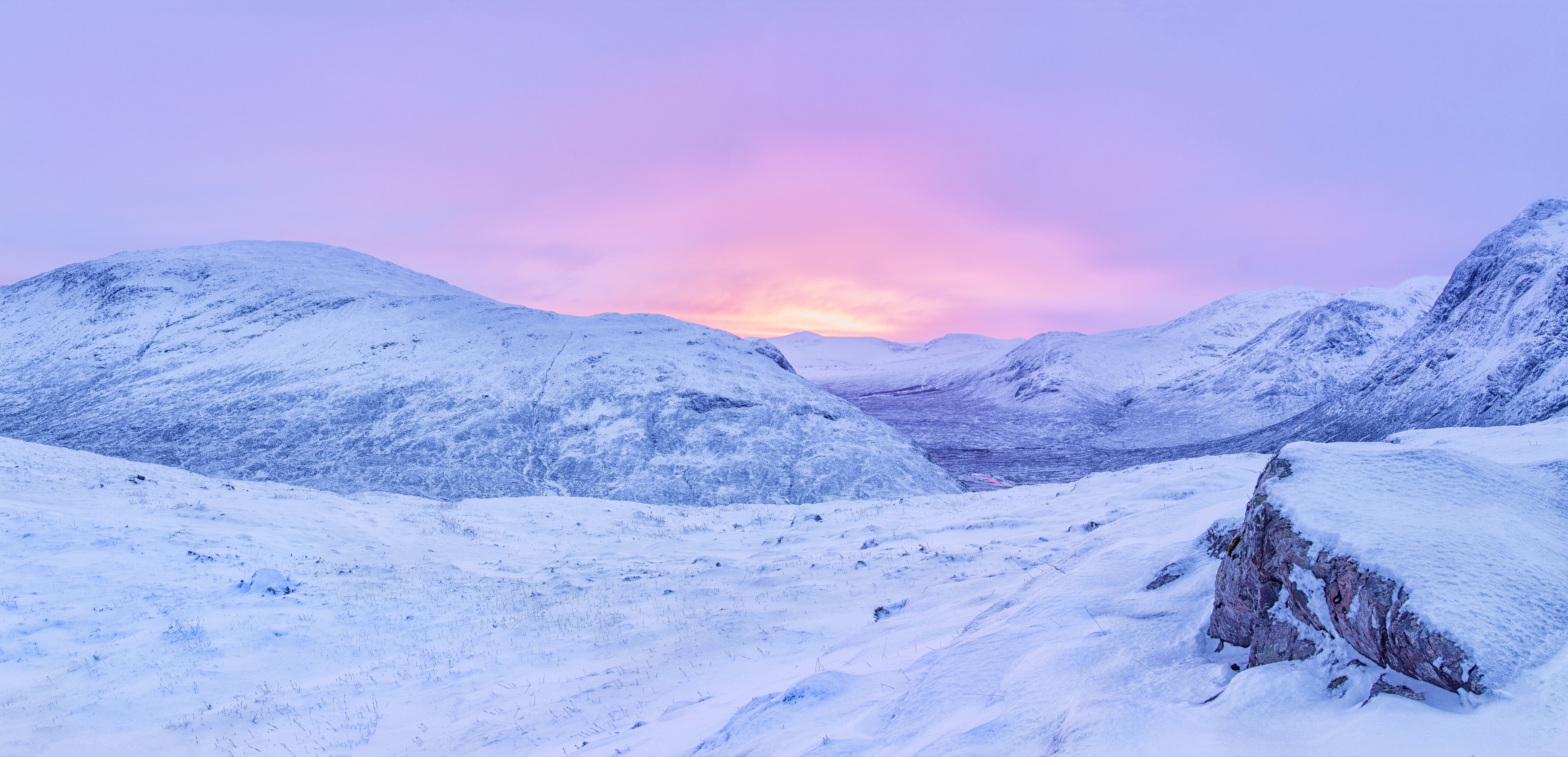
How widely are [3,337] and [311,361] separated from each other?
2265 centimetres

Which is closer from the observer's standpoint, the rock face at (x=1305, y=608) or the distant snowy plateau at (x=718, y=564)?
the rock face at (x=1305, y=608)

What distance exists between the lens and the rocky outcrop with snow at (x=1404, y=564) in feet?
12.6

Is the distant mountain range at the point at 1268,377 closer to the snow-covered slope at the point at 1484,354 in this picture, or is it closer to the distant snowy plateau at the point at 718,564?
the snow-covered slope at the point at 1484,354

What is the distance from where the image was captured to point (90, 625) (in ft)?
36.8

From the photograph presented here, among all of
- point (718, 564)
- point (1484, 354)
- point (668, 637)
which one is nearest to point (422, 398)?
point (718, 564)

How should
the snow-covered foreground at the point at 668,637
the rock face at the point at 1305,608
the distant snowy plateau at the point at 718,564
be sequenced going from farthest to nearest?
the snow-covered foreground at the point at 668,637 → the distant snowy plateau at the point at 718,564 → the rock face at the point at 1305,608

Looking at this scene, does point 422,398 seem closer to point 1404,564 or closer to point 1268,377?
point 1404,564

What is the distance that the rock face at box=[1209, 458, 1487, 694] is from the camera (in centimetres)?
381

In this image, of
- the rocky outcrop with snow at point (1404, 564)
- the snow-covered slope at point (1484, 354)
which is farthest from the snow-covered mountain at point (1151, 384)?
the rocky outcrop with snow at point (1404, 564)

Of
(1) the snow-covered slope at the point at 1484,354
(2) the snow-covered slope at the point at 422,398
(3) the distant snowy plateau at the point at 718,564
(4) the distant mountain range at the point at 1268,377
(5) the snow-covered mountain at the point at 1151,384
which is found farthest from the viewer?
(5) the snow-covered mountain at the point at 1151,384

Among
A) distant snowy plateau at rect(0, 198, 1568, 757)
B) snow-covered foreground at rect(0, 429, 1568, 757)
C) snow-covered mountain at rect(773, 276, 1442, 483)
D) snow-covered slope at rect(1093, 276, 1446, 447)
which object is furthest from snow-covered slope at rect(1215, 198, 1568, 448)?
snow-covered foreground at rect(0, 429, 1568, 757)

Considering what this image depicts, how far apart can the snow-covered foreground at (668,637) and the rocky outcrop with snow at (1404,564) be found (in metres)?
0.18

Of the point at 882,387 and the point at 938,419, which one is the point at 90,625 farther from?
the point at 882,387

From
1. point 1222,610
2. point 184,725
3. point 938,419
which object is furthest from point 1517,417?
point 938,419
